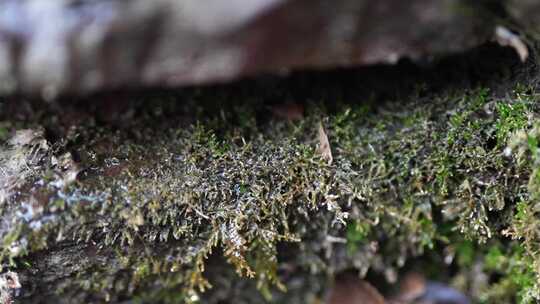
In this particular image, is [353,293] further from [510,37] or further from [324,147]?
[510,37]

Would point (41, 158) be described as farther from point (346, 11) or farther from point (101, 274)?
point (346, 11)

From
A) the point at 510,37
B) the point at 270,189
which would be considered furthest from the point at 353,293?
the point at 510,37

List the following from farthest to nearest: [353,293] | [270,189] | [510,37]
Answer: [353,293], [270,189], [510,37]

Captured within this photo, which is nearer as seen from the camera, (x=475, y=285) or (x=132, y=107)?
(x=132, y=107)

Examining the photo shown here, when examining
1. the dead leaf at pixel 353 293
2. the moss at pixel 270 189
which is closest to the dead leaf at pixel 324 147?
the moss at pixel 270 189

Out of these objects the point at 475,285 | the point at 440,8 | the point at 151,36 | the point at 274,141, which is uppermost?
the point at 151,36

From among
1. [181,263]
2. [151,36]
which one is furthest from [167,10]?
[181,263]
